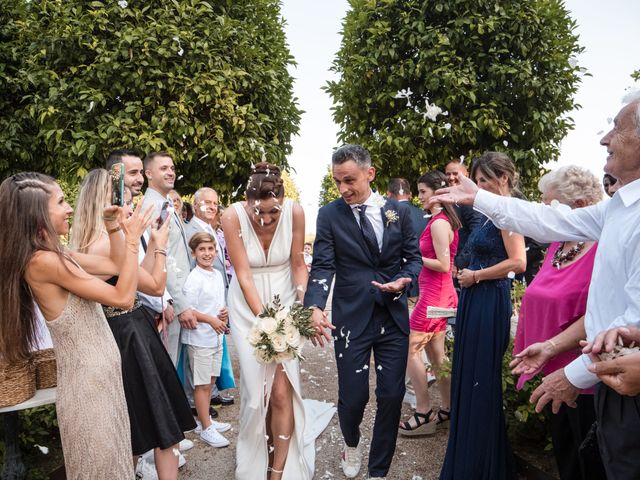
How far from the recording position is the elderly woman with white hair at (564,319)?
2.61 meters

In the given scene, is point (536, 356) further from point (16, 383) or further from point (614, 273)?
point (16, 383)

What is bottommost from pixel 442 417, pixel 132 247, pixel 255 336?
pixel 442 417

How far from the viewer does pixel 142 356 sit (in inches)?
127

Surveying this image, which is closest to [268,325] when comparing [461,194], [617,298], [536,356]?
[461,194]

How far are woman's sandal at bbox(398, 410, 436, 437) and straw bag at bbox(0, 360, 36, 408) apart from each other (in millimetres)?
3399

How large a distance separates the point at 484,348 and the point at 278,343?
151 centimetres

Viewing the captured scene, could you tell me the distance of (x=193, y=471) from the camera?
421 centimetres

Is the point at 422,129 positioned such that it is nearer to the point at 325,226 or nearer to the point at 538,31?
the point at 538,31

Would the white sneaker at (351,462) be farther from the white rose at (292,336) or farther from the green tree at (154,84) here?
the green tree at (154,84)

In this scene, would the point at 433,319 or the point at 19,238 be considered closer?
the point at 19,238

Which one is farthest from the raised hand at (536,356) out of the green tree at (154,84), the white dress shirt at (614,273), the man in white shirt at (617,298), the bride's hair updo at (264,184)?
the green tree at (154,84)

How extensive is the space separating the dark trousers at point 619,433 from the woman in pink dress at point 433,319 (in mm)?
2962

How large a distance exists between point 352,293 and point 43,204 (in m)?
2.29

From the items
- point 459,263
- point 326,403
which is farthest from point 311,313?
point 326,403
